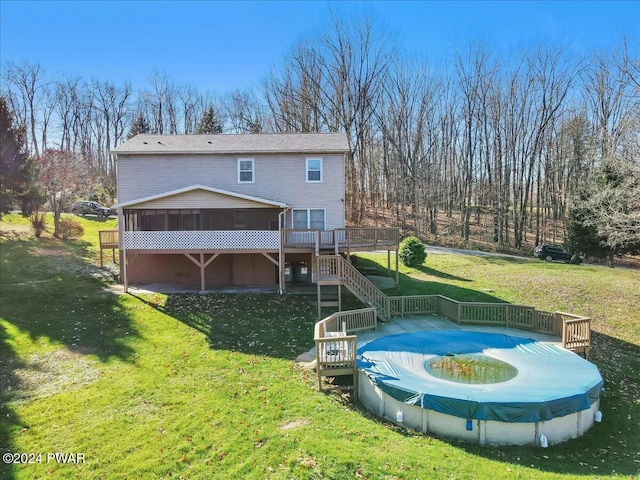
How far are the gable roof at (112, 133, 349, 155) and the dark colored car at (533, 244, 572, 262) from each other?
62.3ft

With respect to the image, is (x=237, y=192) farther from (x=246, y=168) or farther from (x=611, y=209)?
(x=611, y=209)

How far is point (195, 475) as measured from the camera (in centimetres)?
788

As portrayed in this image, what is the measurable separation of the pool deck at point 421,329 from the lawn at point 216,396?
4.71ft

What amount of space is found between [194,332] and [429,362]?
837 cm

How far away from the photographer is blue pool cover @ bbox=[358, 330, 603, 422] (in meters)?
9.08

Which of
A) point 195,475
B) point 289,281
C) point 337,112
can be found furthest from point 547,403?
point 337,112

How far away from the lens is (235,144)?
889 inches

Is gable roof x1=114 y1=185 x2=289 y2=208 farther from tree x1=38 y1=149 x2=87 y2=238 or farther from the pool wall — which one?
tree x1=38 y1=149 x2=87 y2=238

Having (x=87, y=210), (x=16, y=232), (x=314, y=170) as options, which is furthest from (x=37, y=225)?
(x=314, y=170)

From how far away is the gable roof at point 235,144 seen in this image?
70.4ft

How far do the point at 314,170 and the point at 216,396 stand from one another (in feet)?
44.7

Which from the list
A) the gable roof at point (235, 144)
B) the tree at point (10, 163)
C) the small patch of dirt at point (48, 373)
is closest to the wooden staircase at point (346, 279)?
the gable roof at point (235, 144)

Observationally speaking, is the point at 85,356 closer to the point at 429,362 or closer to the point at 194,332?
the point at 194,332

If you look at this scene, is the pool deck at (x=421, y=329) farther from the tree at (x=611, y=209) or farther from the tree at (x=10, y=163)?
the tree at (x=10, y=163)
